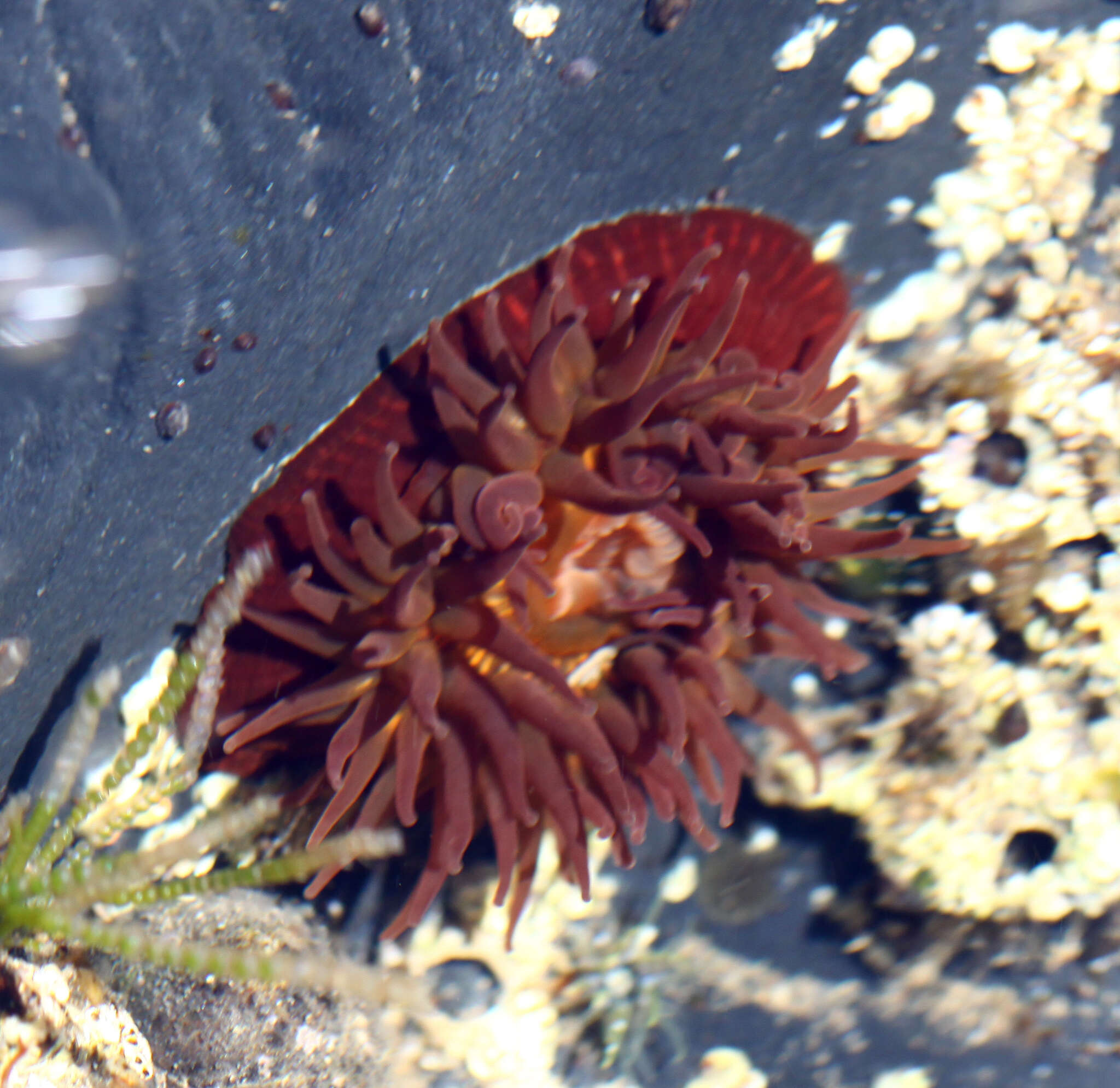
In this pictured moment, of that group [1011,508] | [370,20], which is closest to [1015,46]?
[1011,508]

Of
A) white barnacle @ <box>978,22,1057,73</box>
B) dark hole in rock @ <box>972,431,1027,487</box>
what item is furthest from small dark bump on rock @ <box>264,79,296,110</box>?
dark hole in rock @ <box>972,431,1027,487</box>

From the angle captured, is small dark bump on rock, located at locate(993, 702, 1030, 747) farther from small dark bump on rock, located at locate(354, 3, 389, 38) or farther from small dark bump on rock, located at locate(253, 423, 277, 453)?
small dark bump on rock, located at locate(354, 3, 389, 38)

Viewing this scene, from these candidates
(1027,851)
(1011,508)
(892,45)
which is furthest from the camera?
(1027,851)

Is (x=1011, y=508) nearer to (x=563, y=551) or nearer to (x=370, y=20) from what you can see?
(x=563, y=551)

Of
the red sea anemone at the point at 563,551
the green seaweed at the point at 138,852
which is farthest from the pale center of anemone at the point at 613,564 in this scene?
the green seaweed at the point at 138,852

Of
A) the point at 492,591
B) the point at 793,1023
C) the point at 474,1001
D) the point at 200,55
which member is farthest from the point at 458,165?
the point at 793,1023

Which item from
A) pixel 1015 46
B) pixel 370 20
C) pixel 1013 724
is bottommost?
pixel 1013 724
